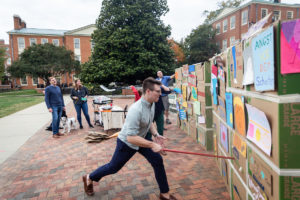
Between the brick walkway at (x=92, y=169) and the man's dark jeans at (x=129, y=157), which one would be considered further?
the brick walkway at (x=92, y=169)

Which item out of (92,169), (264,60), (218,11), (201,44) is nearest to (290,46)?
(264,60)

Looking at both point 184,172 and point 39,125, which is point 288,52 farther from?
point 39,125

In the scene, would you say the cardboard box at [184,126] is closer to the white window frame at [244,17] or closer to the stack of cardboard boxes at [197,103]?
the stack of cardboard boxes at [197,103]

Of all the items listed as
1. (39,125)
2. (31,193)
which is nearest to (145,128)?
(31,193)

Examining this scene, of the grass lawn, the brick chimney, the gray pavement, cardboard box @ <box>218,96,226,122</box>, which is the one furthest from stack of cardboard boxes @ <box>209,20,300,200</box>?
the brick chimney

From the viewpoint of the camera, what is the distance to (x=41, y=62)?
95.2 ft

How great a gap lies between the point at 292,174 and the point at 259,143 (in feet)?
1.18

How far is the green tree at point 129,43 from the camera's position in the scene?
20438 millimetres

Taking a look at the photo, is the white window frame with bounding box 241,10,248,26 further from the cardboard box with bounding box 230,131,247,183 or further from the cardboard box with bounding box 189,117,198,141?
the cardboard box with bounding box 230,131,247,183

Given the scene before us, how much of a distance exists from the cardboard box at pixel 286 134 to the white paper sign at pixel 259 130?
3.3 inches

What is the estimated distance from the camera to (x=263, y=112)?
1713mm

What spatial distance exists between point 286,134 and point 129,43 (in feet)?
65.7

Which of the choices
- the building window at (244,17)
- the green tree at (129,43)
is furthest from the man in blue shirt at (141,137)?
the building window at (244,17)

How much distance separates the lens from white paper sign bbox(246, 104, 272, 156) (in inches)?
65.9
